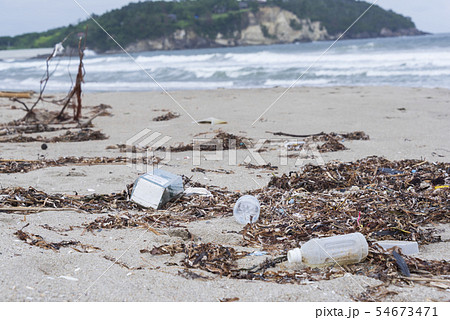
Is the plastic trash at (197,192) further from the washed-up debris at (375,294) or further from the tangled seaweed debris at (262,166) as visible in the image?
the washed-up debris at (375,294)

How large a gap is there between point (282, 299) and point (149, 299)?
57 cm

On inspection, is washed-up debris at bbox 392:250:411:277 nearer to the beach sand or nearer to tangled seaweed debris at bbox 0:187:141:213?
the beach sand

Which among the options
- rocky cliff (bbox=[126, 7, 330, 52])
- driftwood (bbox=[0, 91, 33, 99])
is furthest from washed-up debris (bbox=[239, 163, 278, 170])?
rocky cliff (bbox=[126, 7, 330, 52])

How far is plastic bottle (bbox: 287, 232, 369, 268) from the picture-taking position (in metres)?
2.28

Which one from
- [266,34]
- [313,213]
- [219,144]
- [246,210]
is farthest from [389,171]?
[266,34]

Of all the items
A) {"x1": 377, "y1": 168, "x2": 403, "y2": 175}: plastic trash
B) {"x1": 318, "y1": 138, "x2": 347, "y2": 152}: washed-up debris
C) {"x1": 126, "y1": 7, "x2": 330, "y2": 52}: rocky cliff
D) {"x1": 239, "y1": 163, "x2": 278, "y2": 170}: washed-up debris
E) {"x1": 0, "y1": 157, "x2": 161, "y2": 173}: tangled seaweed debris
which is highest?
{"x1": 126, "y1": 7, "x2": 330, "y2": 52}: rocky cliff

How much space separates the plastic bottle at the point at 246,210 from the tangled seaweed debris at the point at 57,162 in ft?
6.93

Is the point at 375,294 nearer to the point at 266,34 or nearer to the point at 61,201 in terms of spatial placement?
the point at 61,201

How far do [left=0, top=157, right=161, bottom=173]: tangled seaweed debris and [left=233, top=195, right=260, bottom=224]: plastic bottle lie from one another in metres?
2.11

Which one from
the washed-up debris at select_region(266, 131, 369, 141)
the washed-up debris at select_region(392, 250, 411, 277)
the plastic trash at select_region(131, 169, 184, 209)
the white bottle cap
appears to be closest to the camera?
the washed-up debris at select_region(392, 250, 411, 277)

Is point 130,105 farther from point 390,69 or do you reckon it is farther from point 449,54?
point 449,54

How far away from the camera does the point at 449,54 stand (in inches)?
839

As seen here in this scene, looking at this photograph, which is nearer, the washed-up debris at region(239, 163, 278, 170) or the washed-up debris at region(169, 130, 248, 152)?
the washed-up debris at region(239, 163, 278, 170)

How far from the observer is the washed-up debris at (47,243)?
243 centimetres
